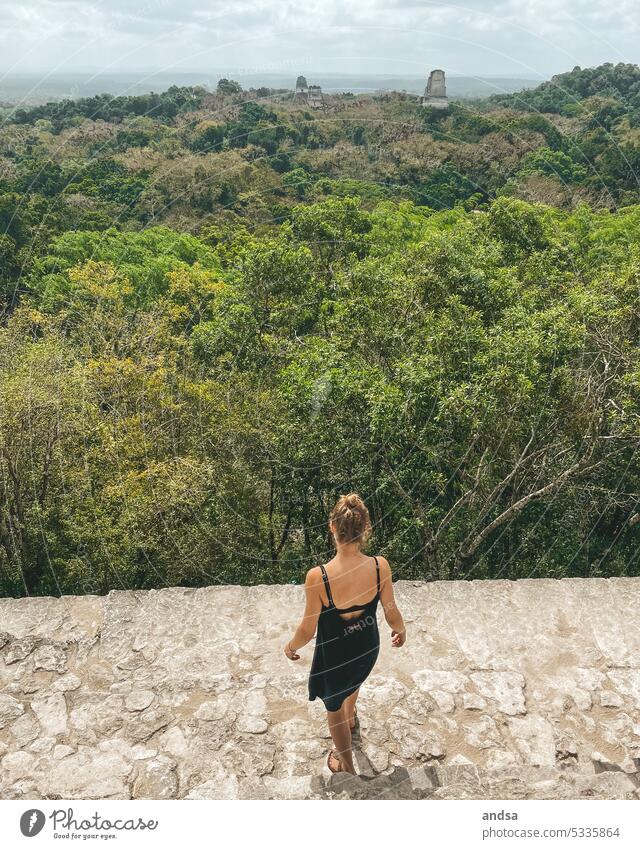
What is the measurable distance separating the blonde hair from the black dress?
19 centimetres

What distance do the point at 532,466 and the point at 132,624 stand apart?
4.95 m

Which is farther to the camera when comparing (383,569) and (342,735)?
(342,735)

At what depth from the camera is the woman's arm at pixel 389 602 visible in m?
3.15

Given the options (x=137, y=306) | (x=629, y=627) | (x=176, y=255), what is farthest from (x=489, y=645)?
(x=176, y=255)

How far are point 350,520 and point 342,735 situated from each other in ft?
3.96

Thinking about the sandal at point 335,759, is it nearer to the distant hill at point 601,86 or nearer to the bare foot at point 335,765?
the bare foot at point 335,765

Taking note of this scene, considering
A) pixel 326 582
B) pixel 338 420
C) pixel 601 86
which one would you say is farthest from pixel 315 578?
pixel 601 86

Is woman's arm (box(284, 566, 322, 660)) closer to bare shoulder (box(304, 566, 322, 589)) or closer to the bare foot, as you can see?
bare shoulder (box(304, 566, 322, 589))

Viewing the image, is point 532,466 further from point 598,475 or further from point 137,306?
point 137,306

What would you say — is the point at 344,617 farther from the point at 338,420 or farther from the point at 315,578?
the point at 338,420

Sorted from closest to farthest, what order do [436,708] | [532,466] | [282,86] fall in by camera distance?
[436,708] < [282,86] < [532,466]

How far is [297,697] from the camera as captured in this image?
383cm

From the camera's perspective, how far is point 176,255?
19.4m

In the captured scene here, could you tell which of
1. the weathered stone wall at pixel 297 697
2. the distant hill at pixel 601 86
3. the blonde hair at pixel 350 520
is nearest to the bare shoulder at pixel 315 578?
the blonde hair at pixel 350 520
